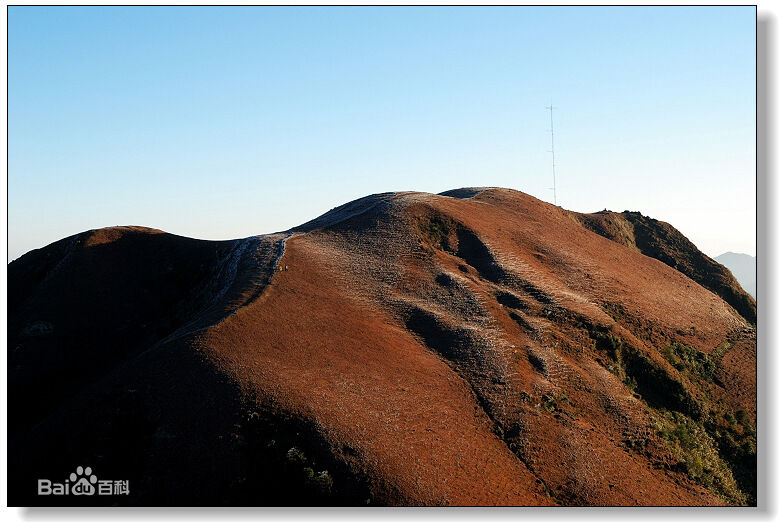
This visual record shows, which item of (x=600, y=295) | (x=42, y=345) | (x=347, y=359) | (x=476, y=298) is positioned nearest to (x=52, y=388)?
(x=42, y=345)

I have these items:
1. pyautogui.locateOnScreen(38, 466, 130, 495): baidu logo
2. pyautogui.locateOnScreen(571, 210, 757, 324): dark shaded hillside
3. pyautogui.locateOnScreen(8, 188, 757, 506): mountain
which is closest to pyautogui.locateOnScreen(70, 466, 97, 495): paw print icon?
pyautogui.locateOnScreen(38, 466, 130, 495): baidu logo

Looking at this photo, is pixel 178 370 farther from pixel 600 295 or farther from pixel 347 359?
pixel 600 295

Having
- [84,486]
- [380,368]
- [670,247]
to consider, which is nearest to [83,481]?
[84,486]

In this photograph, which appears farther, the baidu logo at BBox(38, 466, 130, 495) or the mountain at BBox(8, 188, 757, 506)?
the mountain at BBox(8, 188, 757, 506)

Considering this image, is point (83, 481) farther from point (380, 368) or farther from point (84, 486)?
point (380, 368)

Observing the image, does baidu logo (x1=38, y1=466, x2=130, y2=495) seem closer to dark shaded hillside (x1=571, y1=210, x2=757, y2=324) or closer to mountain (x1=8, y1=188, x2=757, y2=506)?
mountain (x1=8, y1=188, x2=757, y2=506)

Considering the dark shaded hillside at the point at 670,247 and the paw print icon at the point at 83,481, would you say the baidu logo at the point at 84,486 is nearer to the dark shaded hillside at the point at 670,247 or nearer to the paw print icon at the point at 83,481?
the paw print icon at the point at 83,481
